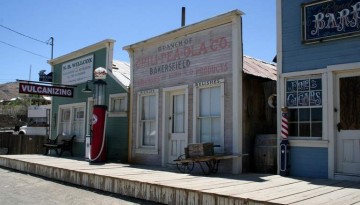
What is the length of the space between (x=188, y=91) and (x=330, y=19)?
3926 mm

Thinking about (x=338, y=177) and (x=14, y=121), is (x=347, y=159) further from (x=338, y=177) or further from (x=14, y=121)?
(x=14, y=121)

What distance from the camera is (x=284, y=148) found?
7922mm

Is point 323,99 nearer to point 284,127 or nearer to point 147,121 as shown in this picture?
point 284,127

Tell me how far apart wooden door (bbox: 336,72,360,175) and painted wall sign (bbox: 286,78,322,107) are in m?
0.40

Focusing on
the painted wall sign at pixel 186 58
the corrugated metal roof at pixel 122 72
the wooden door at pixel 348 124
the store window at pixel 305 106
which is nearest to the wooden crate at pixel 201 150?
the store window at pixel 305 106

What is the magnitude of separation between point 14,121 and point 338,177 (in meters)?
45.1

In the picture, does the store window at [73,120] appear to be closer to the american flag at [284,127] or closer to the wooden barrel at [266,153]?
the wooden barrel at [266,153]

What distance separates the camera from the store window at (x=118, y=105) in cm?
1229

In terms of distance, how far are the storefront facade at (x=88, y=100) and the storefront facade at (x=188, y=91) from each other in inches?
29.8

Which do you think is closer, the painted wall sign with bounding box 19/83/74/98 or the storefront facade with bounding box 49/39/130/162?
the storefront facade with bounding box 49/39/130/162

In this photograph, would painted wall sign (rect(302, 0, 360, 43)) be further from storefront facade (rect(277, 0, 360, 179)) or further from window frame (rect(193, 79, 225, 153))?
window frame (rect(193, 79, 225, 153))

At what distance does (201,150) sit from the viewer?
824 centimetres

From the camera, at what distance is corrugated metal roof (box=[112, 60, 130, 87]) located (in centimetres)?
1272

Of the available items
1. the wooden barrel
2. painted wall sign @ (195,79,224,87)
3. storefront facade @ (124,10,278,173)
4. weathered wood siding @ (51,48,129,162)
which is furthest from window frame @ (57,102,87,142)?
the wooden barrel
